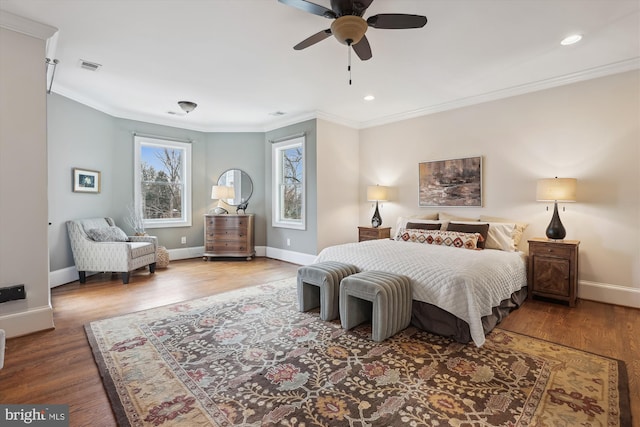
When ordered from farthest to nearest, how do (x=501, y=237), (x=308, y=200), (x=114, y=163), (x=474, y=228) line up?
(x=308, y=200) → (x=114, y=163) → (x=474, y=228) → (x=501, y=237)

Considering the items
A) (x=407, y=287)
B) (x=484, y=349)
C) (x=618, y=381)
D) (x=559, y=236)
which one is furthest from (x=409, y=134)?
(x=618, y=381)

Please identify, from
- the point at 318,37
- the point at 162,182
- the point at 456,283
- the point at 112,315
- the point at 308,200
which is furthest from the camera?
the point at 162,182

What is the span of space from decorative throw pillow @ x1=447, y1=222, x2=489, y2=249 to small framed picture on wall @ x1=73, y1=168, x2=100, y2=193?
5.54 metres

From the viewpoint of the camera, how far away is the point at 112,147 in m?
5.27

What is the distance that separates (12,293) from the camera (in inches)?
102

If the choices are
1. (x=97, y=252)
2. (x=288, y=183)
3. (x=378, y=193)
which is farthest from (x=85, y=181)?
(x=378, y=193)

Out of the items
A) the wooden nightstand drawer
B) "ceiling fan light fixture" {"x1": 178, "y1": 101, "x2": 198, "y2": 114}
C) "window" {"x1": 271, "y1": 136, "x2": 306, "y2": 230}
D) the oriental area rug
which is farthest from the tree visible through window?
the wooden nightstand drawer

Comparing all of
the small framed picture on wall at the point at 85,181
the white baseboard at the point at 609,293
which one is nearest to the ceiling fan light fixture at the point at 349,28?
the white baseboard at the point at 609,293

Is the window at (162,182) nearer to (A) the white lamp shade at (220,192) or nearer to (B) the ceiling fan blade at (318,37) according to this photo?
(A) the white lamp shade at (220,192)

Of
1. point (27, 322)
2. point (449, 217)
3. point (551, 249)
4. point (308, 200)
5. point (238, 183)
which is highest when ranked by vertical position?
point (238, 183)

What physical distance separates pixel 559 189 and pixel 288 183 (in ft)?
14.1

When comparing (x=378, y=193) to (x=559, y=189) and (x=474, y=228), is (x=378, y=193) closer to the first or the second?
(x=474, y=228)

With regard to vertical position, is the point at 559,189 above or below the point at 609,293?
above

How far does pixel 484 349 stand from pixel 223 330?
2.26m
